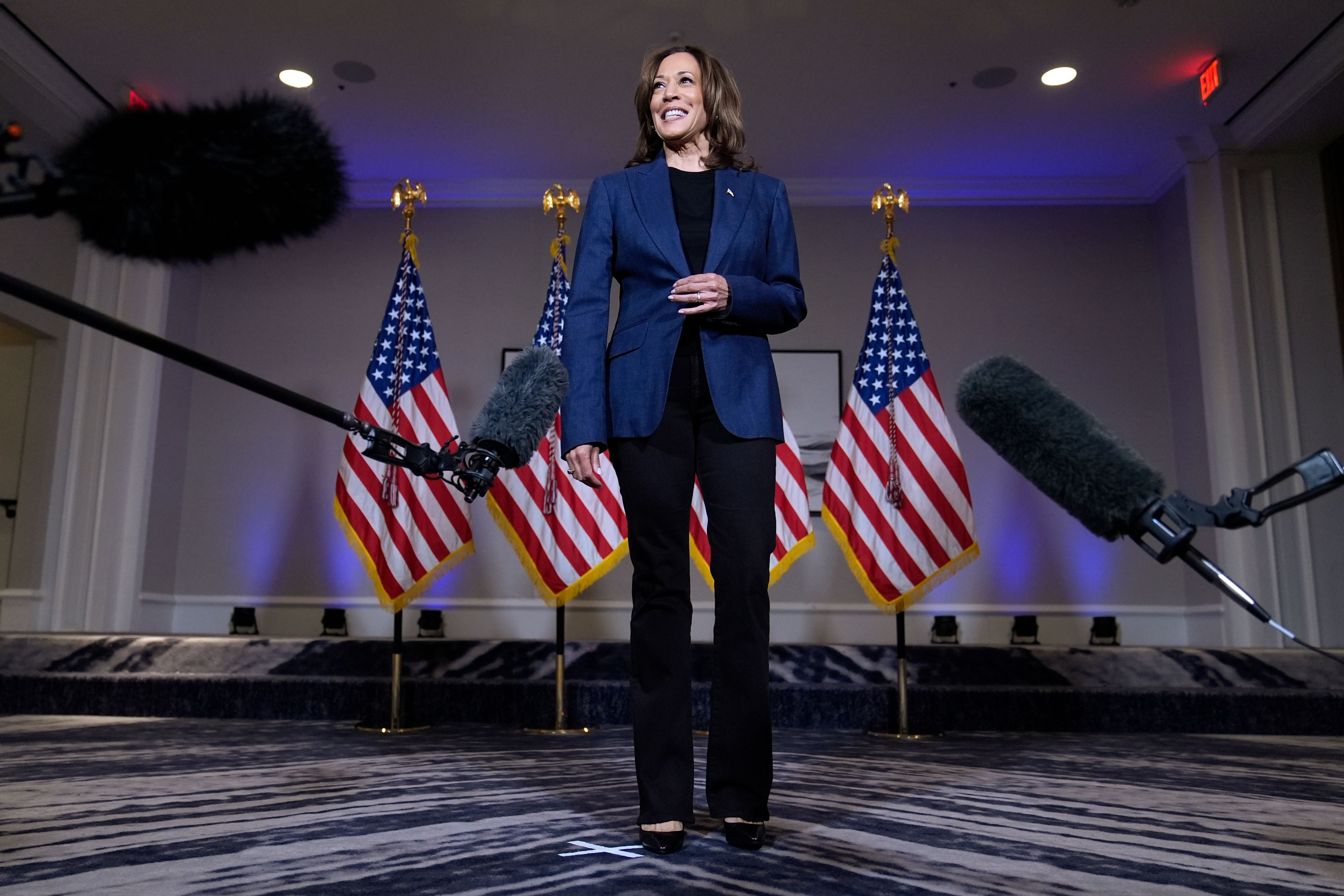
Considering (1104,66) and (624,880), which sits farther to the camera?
(1104,66)

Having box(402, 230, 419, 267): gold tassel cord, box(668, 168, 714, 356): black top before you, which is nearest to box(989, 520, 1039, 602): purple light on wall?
box(402, 230, 419, 267): gold tassel cord

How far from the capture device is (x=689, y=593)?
1.56 m

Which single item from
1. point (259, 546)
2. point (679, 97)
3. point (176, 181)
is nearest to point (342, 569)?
point (259, 546)

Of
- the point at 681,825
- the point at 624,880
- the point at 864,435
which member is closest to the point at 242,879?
the point at 624,880

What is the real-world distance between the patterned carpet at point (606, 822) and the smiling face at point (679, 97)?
4.24 ft

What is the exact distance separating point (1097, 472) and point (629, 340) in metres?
0.93

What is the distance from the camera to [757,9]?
4.50 m

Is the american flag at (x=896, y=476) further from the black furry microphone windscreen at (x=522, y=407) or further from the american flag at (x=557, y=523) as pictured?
the black furry microphone windscreen at (x=522, y=407)

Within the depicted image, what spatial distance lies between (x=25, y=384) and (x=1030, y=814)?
20.2 feet

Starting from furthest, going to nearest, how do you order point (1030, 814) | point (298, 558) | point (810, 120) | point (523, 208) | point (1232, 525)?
point (523, 208), point (298, 558), point (810, 120), point (1030, 814), point (1232, 525)

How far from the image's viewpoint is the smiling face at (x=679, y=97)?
1.73 metres

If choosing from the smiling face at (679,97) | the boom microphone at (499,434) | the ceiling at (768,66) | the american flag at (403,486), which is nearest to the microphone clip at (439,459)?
the boom microphone at (499,434)

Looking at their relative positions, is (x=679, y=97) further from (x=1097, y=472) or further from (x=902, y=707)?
(x=902, y=707)

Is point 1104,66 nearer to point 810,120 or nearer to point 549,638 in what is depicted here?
point 810,120
